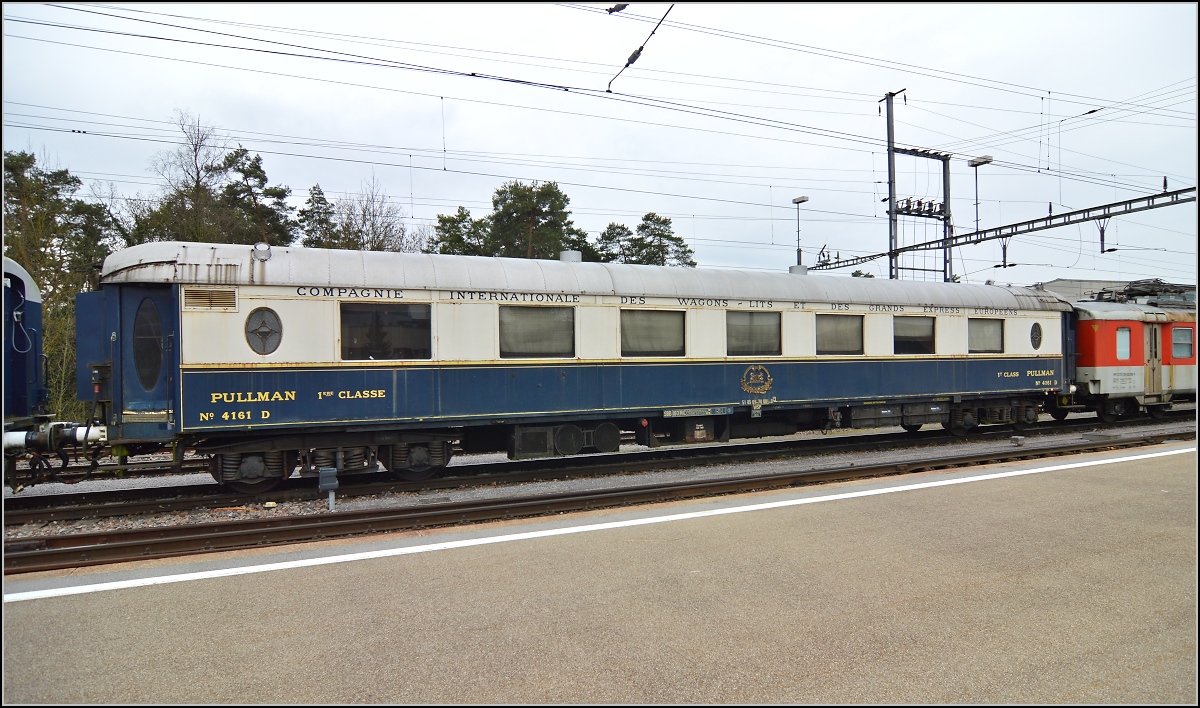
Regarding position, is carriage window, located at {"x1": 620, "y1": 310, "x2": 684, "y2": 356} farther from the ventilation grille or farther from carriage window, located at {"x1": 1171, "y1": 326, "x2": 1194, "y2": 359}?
carriage window, located at {"x1": 1171, "y1": 326, "x2": 1194, "y2": 359}

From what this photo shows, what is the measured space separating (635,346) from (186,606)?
7.51 metres

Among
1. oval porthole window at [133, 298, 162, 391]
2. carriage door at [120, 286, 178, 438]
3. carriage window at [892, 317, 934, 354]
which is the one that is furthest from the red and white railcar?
oval porthole window at [133, 298, 162, 391]

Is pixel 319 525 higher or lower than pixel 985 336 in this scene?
lower

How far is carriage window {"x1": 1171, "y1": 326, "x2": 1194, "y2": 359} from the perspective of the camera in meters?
18.1

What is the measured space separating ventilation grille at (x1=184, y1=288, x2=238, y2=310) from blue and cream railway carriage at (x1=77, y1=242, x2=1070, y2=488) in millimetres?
25

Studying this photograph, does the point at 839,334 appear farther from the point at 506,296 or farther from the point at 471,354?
the point at 471,354

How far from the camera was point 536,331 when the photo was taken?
10461 mm

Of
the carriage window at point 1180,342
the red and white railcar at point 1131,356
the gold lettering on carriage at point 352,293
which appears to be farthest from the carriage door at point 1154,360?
the gold lettering on carriage at point 352,293

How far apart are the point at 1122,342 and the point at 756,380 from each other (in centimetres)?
1140

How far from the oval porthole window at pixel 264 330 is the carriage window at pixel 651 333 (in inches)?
203

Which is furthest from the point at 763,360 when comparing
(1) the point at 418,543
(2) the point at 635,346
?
(1) the point at 418,543

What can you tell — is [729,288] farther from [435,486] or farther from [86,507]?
[86,507]

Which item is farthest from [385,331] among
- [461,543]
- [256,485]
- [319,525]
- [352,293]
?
[461,543]

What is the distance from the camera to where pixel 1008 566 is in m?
5.81
